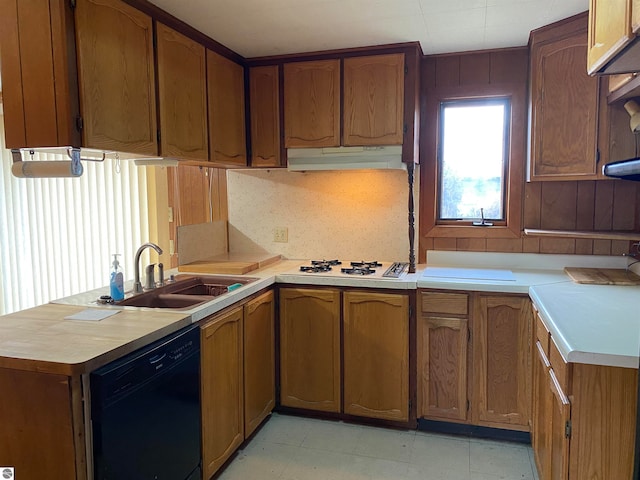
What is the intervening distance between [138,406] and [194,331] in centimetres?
41

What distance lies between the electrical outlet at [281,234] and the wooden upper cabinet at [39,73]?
1.78 metres

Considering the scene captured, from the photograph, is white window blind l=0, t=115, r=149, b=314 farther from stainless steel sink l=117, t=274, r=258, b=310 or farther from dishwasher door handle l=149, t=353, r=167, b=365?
dishwasher door handle l=149, t=353, r=167, b=365

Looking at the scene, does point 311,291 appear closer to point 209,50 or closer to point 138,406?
point 138,406

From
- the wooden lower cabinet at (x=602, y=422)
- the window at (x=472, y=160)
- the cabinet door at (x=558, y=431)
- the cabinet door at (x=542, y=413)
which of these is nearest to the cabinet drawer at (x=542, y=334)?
the cabinet door at (x=542, y=413)

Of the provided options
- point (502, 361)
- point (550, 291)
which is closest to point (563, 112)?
point (550, 291)

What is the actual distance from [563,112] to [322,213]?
160cm

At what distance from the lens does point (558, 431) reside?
67.5 inches

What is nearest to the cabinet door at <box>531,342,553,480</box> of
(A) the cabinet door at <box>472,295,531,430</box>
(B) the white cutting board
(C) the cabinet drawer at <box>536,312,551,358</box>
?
(C) the cabinet drawer at <box>536,312,551,358</box>

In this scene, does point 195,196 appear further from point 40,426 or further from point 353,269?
point 40,426

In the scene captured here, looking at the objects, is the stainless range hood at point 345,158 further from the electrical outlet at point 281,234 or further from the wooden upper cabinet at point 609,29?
the wooden upper cabinet at point 609,29

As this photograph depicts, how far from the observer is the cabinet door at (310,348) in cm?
280

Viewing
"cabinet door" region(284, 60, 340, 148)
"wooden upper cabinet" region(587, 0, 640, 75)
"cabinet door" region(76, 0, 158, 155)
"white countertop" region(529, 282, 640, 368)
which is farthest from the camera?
"cabinet door" region(284, 60, 340, 148)

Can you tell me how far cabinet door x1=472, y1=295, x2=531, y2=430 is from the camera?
2.54m

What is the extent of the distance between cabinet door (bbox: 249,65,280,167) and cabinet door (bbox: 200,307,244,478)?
1.15 metres
